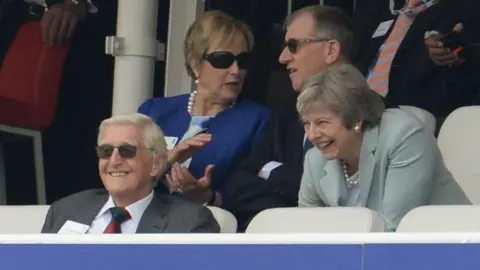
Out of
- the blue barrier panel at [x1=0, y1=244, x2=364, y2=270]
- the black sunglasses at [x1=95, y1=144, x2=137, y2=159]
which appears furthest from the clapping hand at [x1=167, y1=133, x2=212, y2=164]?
the blue barrier panel at [x1=0, y1=244, x2=364, y2=270]

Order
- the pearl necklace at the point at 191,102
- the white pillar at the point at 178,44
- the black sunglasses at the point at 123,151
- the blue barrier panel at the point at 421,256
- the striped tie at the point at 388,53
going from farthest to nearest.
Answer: the white pillar at the point at 178,44 < the striped tie at the point at 388,53 < the pearl necklace at the point at 191,102 < the black sunglasses at the point at 123,151 < the blue barrier panel at the point at 421,256

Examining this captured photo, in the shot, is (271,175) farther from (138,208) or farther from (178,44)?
(178,44)

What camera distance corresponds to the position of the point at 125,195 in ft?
11.8

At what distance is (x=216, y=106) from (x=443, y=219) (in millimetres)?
1515

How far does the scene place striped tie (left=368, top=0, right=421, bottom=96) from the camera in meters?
4.52

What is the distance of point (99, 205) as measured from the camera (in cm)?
367

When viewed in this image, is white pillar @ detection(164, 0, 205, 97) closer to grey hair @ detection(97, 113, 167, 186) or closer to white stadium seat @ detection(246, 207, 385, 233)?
grey hair @ detection(97, 113, 167, 186)

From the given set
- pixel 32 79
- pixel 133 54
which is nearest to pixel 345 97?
pixel 133 54

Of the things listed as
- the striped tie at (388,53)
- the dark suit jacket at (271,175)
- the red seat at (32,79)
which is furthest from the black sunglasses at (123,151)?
the red seat at (32,79)

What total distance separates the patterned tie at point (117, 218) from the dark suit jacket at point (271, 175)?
480 millimetres

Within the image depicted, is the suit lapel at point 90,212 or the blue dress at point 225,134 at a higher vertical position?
the blue dress at point 225,134

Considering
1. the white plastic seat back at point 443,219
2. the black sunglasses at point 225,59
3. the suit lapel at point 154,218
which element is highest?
the black sunglasses at point 225,59

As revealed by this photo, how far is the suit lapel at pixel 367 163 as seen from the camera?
3.52 metres

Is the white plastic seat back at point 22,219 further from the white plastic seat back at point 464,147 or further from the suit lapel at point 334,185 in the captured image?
the white plastic seat back at point 464,147
